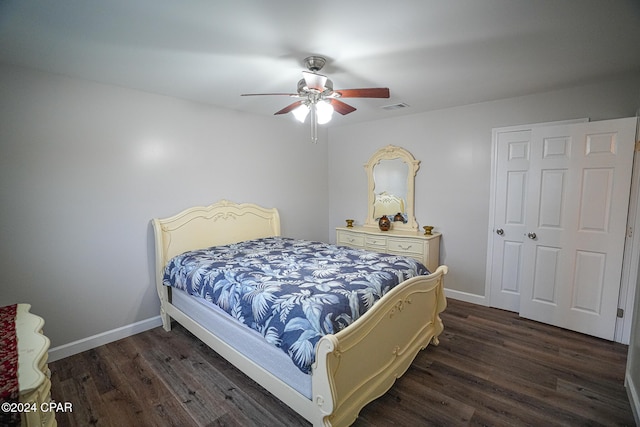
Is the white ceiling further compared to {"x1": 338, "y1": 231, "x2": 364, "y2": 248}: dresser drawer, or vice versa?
{"x1": 338, "y1": 231, "x2": 364, "y2": 248}: dresser drawer

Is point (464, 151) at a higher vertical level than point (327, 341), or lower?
higher

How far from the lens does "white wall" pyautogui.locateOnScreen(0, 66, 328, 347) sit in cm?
234

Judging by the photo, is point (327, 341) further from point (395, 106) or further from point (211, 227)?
point (395, 106)

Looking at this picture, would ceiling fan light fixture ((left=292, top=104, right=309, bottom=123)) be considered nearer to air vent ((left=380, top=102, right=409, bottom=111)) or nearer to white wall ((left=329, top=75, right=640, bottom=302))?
air vent ((left=380, top=102, right=409, bottom=111))

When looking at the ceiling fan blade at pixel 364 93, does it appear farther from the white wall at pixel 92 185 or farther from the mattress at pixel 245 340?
the white wall at pixel 92 185

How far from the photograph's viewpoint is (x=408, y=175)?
4.15m

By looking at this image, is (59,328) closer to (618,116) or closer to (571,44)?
(571,44)

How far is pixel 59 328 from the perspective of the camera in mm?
2562

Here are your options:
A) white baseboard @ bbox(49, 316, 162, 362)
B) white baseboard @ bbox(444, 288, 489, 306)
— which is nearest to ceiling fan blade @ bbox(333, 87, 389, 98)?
white baseboard @ bbox(444, 288, 489, 306)

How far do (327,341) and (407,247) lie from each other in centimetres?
260

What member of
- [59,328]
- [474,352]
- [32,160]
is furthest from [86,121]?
[474,352]

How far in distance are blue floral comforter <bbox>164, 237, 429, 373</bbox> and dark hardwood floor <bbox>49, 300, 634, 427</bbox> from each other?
23.3 inches

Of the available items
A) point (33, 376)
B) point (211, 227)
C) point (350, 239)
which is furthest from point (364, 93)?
point (350, 239)

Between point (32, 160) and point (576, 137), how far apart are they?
16.5ft
